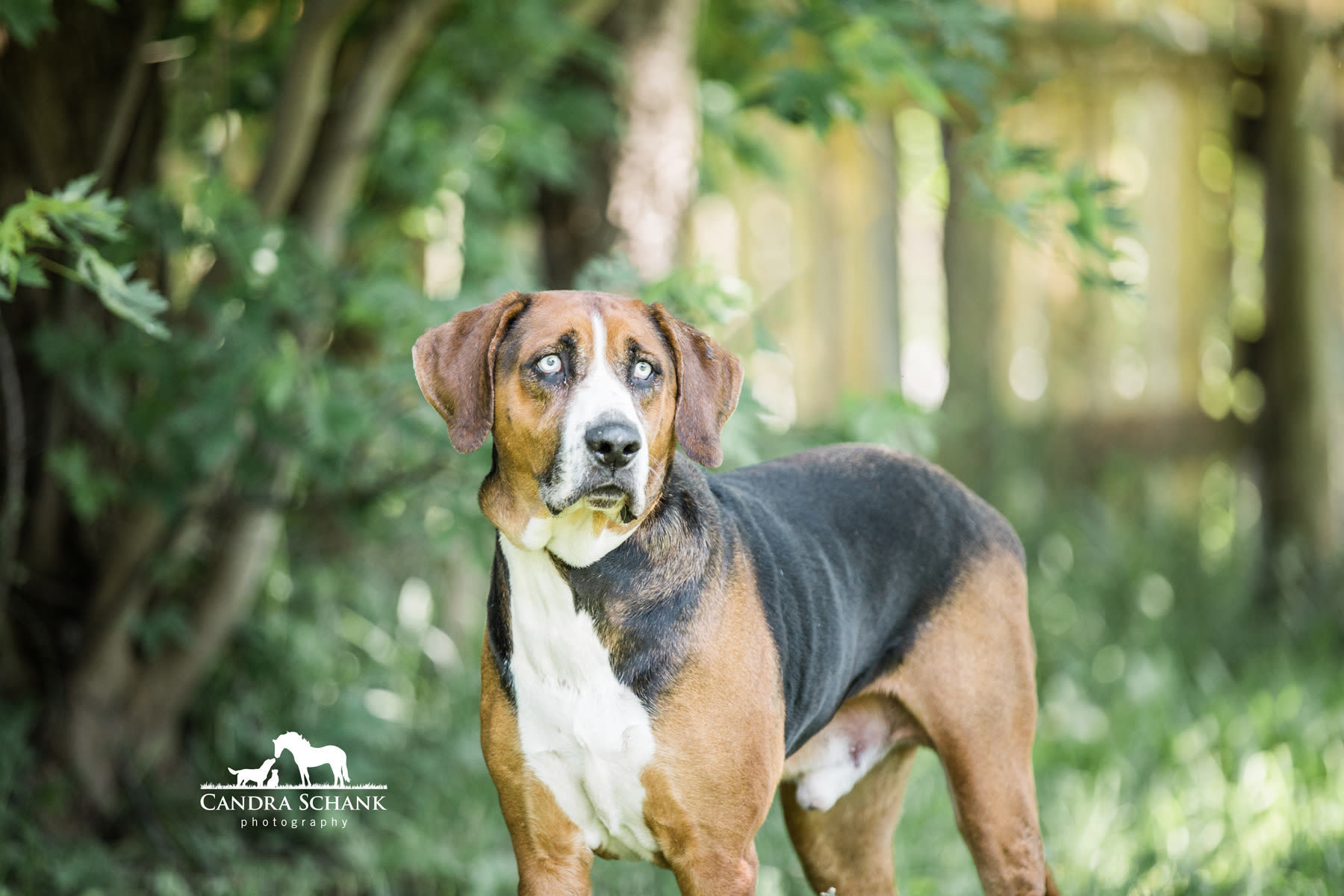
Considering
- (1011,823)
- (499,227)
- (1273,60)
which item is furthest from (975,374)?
(1011,823)

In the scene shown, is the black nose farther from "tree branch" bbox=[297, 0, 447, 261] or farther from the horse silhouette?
the horse silhouette

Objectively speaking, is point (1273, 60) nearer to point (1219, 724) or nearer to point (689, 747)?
point (1219, 724)

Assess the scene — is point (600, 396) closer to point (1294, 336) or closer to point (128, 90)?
point (128, 90)

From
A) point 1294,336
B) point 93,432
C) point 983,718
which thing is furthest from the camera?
point 1294,336

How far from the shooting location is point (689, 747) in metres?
2.64

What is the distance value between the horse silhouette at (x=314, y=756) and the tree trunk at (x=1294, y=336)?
4804mm

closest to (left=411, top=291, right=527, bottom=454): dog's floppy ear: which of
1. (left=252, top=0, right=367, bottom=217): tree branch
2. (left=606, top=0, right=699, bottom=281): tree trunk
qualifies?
(left=252, top=0, right=367, bottom=217): tree branch

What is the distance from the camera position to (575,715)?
8.65 feet

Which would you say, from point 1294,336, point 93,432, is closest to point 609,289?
point 93,432

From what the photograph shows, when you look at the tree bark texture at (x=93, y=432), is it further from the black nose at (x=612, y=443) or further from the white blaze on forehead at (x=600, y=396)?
the black nose at (x=612, y=443)

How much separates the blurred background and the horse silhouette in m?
0.13

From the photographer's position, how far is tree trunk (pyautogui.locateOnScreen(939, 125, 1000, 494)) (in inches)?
285

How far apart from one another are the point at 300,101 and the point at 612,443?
7.53 feet

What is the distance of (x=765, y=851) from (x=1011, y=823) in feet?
5.66
